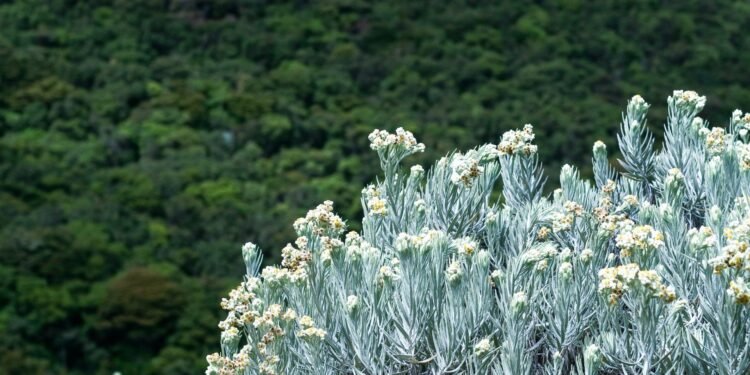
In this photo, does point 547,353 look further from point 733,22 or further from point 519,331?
point 733,22

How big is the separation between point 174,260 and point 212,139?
10.2 metres

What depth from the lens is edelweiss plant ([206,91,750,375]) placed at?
13.2 ft

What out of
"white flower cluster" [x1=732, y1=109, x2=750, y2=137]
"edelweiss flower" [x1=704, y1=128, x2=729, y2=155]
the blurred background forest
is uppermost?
the blurred background forest

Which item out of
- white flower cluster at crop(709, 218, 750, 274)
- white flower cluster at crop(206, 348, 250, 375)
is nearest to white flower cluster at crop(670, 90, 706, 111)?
white flower cluster at crop(709, 218, 750, 274)

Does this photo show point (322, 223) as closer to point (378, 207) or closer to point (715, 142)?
point (378, 207)

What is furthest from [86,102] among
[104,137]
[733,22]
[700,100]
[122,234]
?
[700,100]

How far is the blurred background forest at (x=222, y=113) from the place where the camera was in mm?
34312

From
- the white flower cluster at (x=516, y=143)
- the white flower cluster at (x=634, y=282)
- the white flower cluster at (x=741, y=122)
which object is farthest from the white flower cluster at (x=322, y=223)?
the white flower cluster at (x=741, y=122)

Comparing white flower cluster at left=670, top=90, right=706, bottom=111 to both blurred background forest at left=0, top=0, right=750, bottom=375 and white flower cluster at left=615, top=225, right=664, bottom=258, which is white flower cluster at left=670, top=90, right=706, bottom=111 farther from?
blurred background forest at left=0, top=0, right=750, bottom=375

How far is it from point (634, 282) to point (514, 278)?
570 millimetres

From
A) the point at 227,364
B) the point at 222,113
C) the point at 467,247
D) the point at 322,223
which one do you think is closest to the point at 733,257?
the point at 467,247

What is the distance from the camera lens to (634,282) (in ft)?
12.7

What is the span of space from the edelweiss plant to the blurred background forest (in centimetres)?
2568

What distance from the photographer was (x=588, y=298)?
14.5ft
